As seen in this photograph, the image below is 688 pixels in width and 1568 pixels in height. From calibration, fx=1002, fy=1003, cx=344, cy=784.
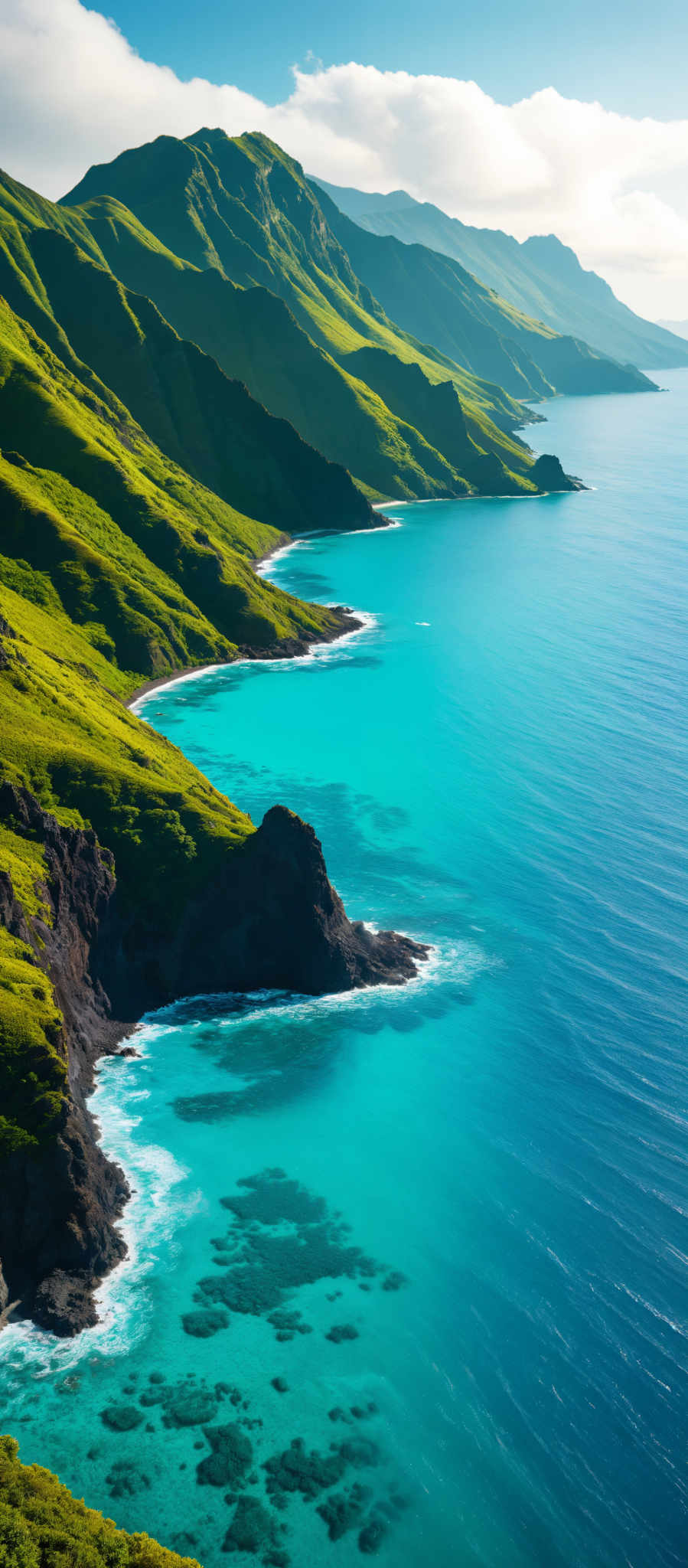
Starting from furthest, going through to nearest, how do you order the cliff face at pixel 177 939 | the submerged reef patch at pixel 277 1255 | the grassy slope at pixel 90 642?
the cliff face at pixel 177 939, the grassy slope at pixel 90 642, the submerged reef patch at pixel 277 1255

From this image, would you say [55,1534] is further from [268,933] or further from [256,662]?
[256,662]

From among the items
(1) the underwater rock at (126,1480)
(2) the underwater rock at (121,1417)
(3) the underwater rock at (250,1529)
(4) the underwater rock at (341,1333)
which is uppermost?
(4) the underwater rock at (341,1333)

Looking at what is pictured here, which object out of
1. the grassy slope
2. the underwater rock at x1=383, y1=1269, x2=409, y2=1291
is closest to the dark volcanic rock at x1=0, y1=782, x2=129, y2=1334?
the grassy slope

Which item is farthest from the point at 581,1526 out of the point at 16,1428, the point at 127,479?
the point at 127,479

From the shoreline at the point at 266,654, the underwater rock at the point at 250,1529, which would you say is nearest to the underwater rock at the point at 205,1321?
the underwater rock at the point at 250,1529

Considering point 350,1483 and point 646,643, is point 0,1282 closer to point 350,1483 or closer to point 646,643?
point 350,1483

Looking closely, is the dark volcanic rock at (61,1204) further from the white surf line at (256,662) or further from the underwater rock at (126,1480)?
the white surf line at (256,662)
